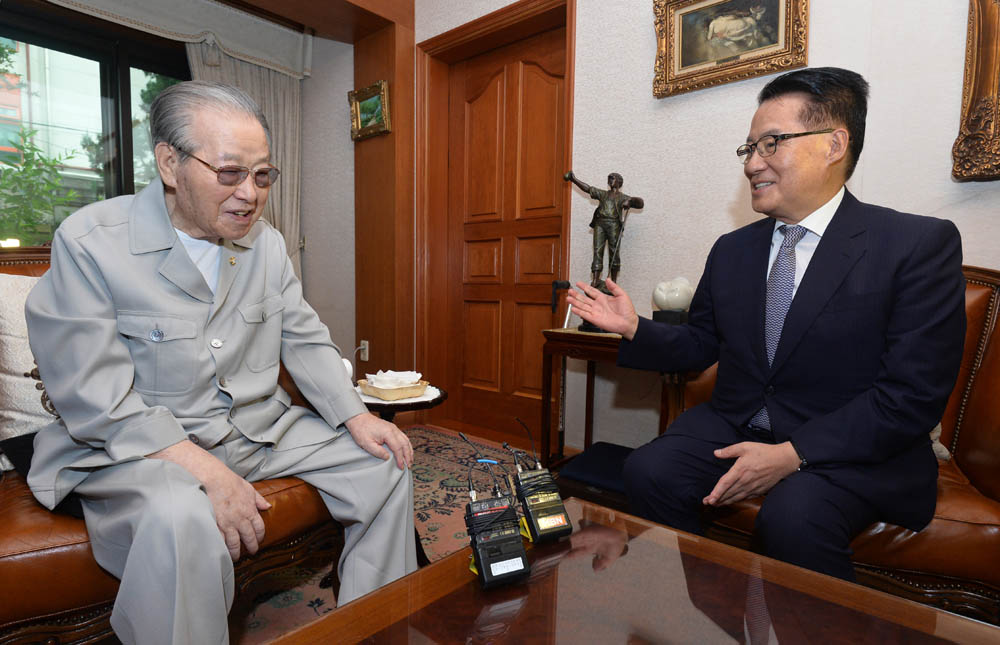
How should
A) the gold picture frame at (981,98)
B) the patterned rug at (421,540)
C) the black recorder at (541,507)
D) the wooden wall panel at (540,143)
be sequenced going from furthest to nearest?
the wooden wall panel at (540,143) → the gold picture frame at (981,98) → the patterned rug at (421,540) → the black recorder at (541,507)

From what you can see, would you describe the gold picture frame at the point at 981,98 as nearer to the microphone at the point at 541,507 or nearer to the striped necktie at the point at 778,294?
the striped necktie at the point at 778,294

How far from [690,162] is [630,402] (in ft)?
3.89

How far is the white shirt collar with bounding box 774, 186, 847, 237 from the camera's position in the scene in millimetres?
1496

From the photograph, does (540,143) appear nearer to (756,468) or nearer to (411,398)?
(411,398)

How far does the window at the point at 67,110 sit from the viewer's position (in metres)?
3.29

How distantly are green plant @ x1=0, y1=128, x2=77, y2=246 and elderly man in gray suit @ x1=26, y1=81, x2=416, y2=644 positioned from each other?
2.82m

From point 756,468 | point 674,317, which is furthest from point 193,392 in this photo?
point 674,317

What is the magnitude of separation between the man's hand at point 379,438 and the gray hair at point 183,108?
74 centimetres

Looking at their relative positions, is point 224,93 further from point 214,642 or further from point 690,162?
point 690,162

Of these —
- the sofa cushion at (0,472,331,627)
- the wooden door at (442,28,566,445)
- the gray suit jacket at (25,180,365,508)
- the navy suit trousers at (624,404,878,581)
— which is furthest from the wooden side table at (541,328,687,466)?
the sofa cushion at (0,472,331,627)

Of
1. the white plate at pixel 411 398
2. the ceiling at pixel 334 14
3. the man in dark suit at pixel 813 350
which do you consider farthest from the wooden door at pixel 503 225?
the man in dark suit at pixel 813 350

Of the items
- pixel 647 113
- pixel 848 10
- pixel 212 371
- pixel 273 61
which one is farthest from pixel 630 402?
pixel 273 61

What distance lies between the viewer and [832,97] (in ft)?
4.70

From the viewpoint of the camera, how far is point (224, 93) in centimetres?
126
